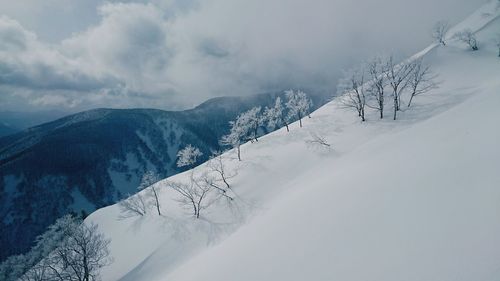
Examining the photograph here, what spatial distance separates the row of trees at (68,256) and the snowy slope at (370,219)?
4.59 meters

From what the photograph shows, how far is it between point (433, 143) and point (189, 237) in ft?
119

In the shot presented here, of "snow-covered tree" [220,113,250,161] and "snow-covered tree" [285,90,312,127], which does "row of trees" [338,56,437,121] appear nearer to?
"snow-covered tree" [285,90,312,127]

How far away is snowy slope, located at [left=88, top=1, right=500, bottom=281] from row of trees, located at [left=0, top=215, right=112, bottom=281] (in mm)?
4588

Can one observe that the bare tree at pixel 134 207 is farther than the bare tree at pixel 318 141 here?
Yes

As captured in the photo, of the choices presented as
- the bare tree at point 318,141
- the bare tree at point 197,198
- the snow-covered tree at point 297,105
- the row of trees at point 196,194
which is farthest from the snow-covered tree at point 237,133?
the bare tree at point 318,141

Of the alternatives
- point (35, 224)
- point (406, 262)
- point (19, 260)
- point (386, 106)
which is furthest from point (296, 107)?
point (35, 224)

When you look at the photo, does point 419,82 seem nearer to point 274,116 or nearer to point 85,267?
point 274,116

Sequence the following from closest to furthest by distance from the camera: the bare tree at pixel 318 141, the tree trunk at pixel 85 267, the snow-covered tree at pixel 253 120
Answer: the tree trunk at pixel 85 267, the bare tree at pixel 318 141, the snow-covered tree at pixel 253 120

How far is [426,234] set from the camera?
1202 centimetres

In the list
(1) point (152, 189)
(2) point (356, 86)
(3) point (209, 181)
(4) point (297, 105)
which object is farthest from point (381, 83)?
(1) point (152, 189)

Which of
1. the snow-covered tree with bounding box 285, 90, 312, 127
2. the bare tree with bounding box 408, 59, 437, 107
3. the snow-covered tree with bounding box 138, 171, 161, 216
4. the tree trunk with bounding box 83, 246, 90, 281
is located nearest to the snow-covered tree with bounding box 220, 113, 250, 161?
Result: the snow-covered tree with bounding box 285, 90, 312, 127

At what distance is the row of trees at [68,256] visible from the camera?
36969 millimetres

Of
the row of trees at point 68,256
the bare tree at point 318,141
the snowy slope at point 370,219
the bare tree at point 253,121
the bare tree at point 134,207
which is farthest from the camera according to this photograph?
the bare tree at point 253,121

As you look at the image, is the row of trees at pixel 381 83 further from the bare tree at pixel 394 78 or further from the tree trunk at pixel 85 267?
the tree trunk at pixel 85 267
